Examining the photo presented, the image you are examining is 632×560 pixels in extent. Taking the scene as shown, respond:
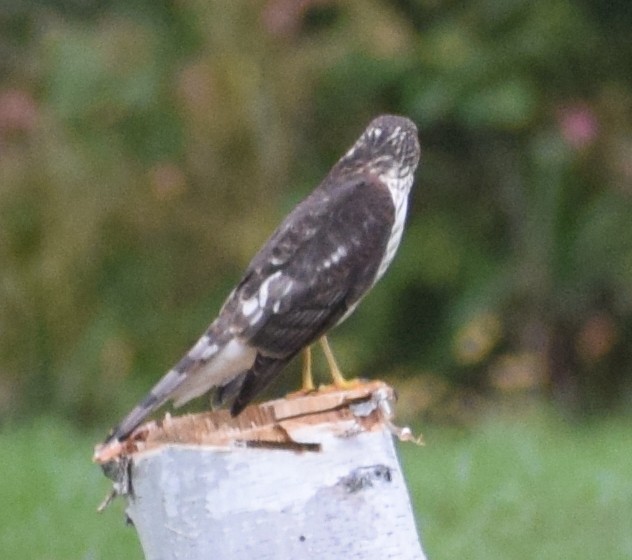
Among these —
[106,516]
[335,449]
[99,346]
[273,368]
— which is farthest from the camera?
[99,346]

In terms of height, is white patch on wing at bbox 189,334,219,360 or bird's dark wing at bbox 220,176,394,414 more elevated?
bird's dark wing at bbox 220,176,394,414

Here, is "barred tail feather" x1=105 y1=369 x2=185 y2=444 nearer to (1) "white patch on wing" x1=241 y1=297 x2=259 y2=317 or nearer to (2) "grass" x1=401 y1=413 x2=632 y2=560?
(1) "white patch on wing" x1=241 y1=297 x2=259 y2=317

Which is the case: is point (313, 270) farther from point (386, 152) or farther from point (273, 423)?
point (273, 423)

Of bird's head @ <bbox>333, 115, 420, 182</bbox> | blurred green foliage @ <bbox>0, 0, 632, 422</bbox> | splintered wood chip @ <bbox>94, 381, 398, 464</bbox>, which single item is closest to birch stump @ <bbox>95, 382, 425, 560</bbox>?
splintered wood chip @ <bbox>94, 381, 398, 464</bbox>

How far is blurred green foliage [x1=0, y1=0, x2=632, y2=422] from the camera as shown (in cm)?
1112

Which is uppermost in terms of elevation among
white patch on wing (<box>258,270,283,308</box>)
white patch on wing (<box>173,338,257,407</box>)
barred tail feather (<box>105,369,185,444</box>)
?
white patch on wing (<box>258,270,283,308</box>)

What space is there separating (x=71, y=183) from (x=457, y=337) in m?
2.69

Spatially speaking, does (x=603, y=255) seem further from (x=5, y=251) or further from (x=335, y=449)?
(x=335, y=449)

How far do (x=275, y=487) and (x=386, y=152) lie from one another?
1.96 m

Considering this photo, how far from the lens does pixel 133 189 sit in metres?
11.2

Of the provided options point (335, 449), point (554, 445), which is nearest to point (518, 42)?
point (554, 445)

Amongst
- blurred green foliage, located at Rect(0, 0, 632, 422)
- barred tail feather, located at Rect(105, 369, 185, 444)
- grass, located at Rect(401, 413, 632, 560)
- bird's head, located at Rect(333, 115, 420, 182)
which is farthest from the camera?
blurred green foliage, located at Rect(0, 0, 632, 422)

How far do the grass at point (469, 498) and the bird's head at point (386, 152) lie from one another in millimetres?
1853

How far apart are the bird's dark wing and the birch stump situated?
81 centimetres
